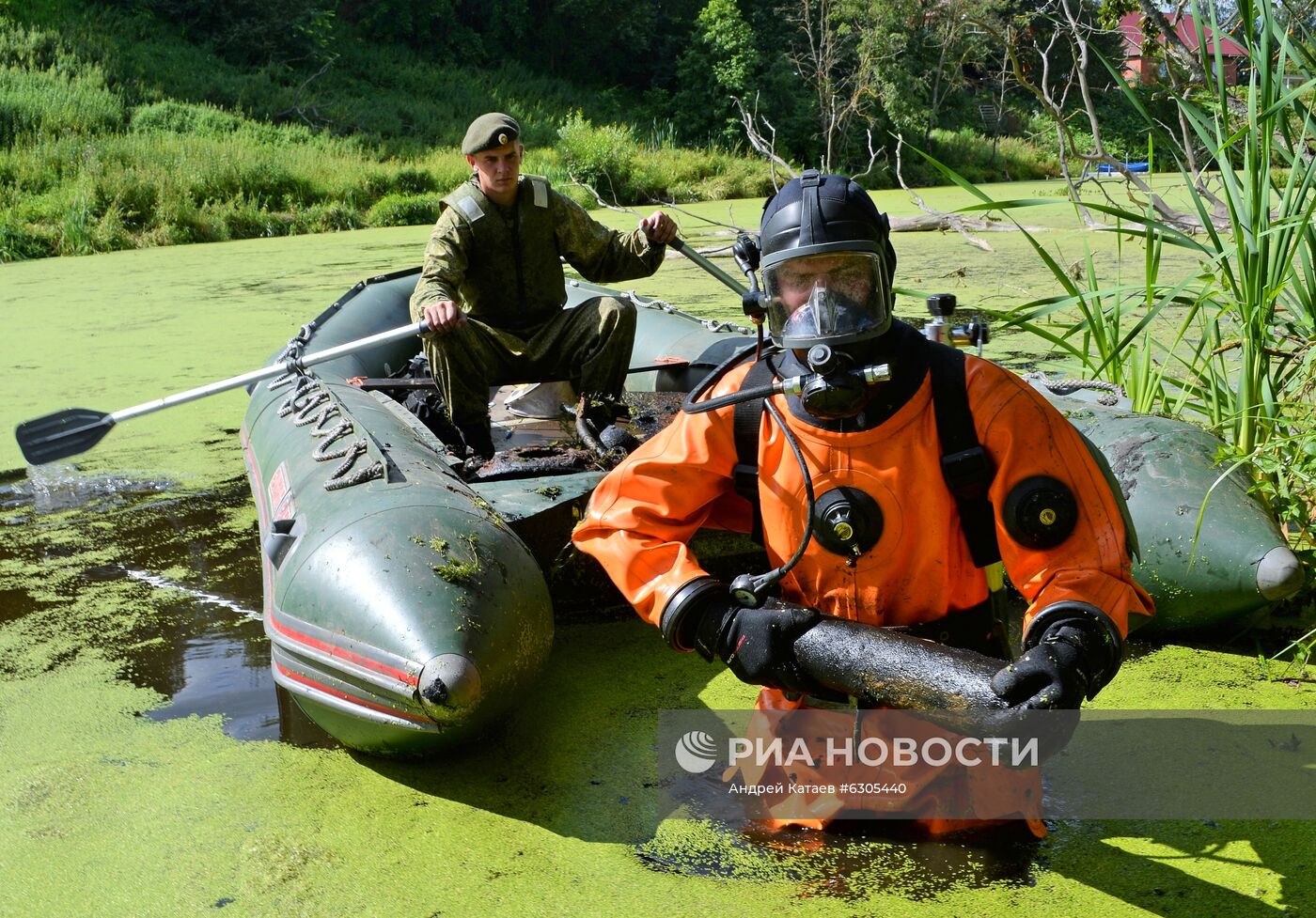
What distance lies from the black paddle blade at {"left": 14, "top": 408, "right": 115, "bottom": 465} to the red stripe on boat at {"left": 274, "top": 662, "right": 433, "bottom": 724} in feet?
6.15

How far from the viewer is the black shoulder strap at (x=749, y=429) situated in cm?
190

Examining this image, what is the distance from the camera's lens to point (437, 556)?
2.41 meters

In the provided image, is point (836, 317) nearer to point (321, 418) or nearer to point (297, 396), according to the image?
point (321, 418)

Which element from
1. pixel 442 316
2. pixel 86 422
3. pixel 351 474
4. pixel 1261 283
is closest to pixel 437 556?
pixel 351 474

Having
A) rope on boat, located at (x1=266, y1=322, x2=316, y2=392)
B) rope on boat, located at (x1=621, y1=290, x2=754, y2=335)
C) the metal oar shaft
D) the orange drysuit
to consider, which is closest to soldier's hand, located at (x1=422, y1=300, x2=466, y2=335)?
the metal oar shaft

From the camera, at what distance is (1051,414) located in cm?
177

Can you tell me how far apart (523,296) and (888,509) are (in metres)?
2.40

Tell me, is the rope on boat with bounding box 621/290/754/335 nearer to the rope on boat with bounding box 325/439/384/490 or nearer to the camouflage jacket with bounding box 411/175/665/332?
the camouflage jacket with bounding box 411/175/665/332

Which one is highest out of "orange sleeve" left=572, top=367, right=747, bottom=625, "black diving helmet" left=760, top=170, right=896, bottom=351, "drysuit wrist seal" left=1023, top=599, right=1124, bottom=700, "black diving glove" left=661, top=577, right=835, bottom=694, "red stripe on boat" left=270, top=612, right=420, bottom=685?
"black diving helmet" left=760, top=170, right=896, bottom=351

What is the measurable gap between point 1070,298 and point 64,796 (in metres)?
2.58

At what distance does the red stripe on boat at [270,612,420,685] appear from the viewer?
223 centimetres

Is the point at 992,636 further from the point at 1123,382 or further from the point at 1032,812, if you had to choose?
the point at 1123,382

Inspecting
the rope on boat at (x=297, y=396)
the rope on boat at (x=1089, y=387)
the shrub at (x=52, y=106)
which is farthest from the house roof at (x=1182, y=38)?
the shrub at (x=52, y=106)

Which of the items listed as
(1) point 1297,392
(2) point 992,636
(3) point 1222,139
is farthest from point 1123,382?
(2) point 992,636
